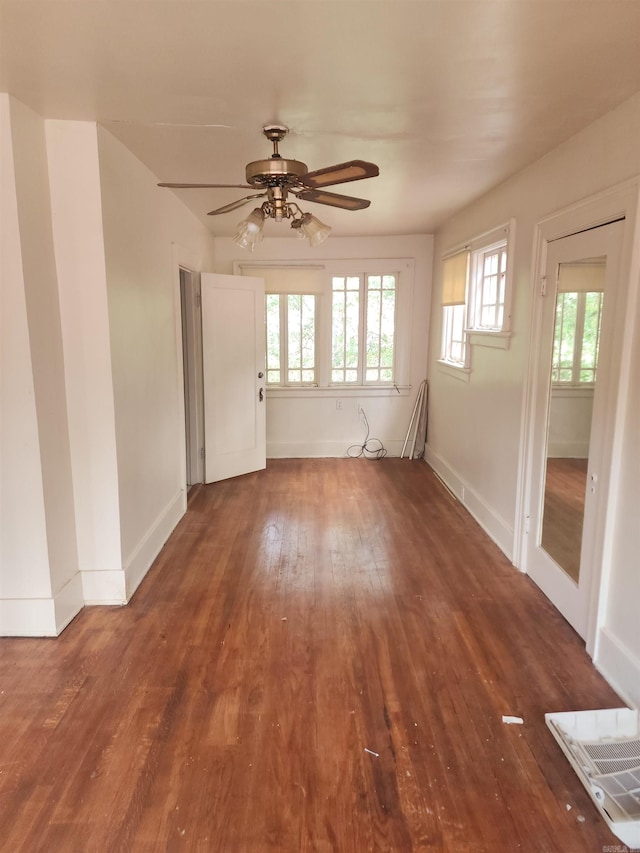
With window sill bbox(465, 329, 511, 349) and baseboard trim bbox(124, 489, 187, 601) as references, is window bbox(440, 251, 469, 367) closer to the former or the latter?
window sill bbox(465, 329, 511, 349)

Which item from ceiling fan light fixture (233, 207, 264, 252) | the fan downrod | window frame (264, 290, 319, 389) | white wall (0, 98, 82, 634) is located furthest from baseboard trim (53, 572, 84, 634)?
window frame (264, 290, 319, 389)

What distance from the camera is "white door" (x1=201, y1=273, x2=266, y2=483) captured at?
15.6 feet

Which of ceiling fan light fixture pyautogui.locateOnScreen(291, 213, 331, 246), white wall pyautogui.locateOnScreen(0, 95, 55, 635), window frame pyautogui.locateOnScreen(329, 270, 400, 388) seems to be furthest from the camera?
window frame pyautogui.locateOnScreen(329, 270, 400, 388)

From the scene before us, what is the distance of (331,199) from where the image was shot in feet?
7.77

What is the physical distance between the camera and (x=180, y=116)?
90.6 inches

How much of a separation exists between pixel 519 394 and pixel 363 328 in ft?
9.27

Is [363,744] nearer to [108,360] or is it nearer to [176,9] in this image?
[108,360]

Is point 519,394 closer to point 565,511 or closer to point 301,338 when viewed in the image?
point 565,511

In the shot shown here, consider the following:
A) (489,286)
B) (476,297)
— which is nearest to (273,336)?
(476,297)

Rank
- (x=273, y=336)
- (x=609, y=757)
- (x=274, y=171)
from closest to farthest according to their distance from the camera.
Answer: (x=609, y=757) < (x=274, y=171) < (x=273, y=336)

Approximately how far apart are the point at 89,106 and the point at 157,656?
247 cm

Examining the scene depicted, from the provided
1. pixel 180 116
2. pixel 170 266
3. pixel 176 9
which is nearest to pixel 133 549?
pixel 170 266

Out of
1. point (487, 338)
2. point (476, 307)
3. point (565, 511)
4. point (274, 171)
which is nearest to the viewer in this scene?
point (274, 171)

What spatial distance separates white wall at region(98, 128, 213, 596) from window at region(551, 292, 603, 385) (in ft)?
7.63
